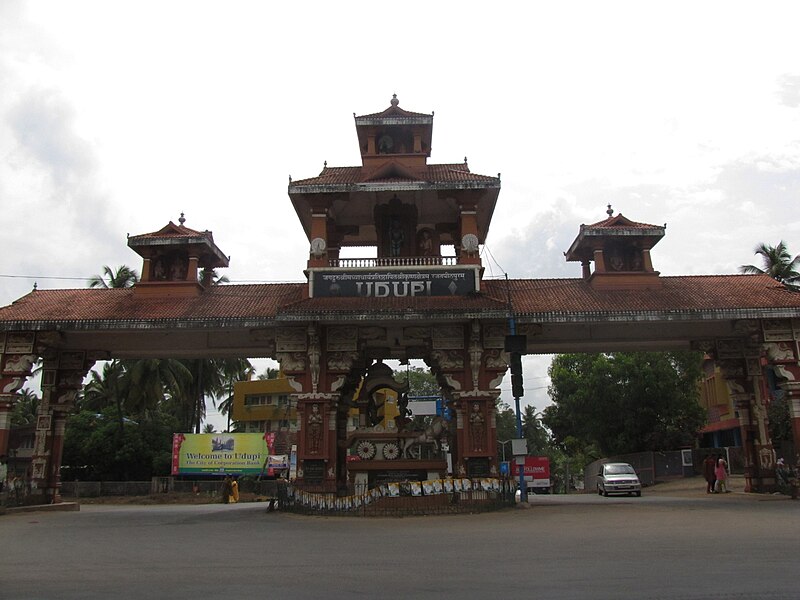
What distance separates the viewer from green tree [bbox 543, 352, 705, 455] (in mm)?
38562

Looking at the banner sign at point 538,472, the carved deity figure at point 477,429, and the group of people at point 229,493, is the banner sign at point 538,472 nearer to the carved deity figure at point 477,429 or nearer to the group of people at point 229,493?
the group of people at point 229,493

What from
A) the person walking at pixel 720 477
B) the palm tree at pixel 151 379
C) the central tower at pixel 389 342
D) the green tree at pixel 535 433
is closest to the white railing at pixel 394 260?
the central tower at pixel 389 342

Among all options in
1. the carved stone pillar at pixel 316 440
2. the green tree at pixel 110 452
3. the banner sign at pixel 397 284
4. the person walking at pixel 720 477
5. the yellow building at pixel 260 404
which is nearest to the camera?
the carved stone pillar at pixel 316 440

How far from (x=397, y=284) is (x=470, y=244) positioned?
7.79 ft

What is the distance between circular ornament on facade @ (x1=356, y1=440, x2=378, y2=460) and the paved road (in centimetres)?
418

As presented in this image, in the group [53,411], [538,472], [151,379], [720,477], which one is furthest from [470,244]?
→ [538,472]

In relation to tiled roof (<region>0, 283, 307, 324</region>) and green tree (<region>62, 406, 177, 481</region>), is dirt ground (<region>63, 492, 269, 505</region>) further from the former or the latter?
tiled roof (<region>0, 283, 307, 324</region>)

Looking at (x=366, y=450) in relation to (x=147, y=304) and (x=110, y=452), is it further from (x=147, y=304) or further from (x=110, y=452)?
(x=110, y=452)

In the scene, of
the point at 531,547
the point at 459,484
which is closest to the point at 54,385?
the point at 459,484

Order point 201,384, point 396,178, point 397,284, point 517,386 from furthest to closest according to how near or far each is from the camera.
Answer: point 201,384, point 396,178, point 397,284, point 517,386

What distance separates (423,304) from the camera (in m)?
18.5

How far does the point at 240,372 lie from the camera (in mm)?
45312

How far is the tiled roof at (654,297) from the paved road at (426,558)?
18.7 feet

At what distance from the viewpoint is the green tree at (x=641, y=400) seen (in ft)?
127
